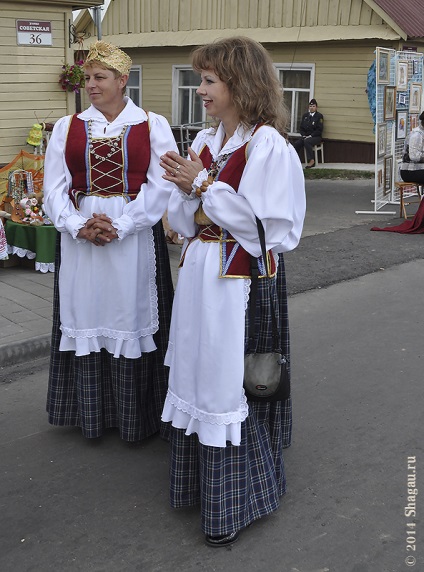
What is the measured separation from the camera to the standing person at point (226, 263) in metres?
2.85

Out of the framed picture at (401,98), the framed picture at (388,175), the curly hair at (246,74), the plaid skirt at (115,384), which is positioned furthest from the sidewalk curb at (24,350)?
the framed picture at (401,98)

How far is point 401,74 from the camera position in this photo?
11969 millimetres

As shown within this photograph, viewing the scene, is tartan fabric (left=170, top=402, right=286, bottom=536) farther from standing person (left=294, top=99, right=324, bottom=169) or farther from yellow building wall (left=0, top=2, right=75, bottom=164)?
standing person (left=294, top=99, right=324, bottom=169)

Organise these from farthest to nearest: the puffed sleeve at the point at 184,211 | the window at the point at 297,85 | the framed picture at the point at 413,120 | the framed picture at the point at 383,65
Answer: the window at the point at 297,85, the framed picture at the point at 413,120, the framed picture at the point at 383,65, the puffed sleeve at the point at 184,211

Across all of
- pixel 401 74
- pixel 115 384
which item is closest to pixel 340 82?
pixel 401 74

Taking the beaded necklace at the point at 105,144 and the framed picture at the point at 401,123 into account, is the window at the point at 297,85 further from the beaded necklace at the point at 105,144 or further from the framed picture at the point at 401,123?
the beaded necklace at the point at 105,144

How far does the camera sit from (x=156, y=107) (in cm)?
2186

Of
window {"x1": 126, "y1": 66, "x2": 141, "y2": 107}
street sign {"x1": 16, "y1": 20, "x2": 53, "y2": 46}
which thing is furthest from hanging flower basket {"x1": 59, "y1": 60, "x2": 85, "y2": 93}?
window {"x1": 126, "y1": 66, "x2": 141, "y2": 107}

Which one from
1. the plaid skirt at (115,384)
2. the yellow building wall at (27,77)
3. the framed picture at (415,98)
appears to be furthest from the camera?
the framed picture at (415,98)

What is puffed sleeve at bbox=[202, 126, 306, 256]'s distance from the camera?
2820 millimetres

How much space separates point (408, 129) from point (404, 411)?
9.06 meters

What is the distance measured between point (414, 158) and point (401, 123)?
5.40ft

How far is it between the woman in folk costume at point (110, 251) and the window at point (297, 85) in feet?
50.9

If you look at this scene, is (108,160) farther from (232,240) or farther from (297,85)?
(297,85)
